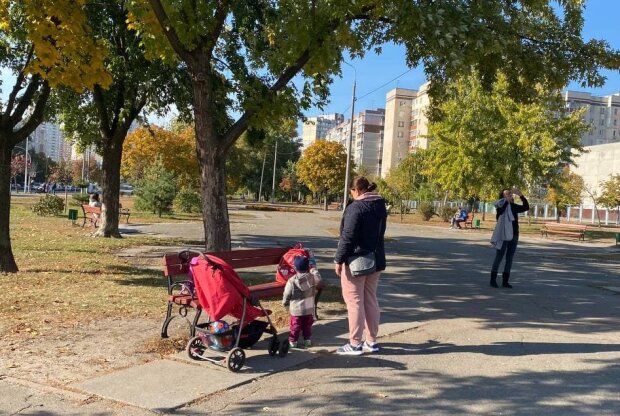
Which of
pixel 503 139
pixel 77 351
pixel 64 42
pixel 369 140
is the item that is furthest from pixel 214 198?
pixel 369 140

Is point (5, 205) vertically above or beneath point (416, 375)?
above

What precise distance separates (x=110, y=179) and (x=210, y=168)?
32.0 feet

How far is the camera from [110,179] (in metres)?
17.5

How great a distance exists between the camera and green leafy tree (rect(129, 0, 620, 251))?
25.8ft

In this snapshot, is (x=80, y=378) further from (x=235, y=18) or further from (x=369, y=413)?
(x=235, y=18)

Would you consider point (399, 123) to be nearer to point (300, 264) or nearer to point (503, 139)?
point (503, 139)

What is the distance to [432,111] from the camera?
1208cm

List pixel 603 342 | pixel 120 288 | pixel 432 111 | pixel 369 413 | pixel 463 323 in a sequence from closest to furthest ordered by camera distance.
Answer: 1. pixel 369 413
2. pixel 603 342
3. pixel 463 323
4. pixel 120 288
5. pixel 432 111

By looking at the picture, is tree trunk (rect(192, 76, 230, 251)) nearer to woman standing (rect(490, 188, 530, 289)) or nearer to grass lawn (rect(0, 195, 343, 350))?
grass lawn (rect(0, 195, 343, 350))

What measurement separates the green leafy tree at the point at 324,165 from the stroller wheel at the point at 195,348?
5618 cm

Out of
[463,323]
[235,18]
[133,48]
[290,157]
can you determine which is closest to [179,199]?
[133,48]

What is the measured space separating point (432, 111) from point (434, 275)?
3501 millimetres

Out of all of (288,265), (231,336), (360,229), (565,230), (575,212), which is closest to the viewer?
(231,336)

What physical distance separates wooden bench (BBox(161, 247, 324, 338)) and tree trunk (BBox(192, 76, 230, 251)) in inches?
53.0
